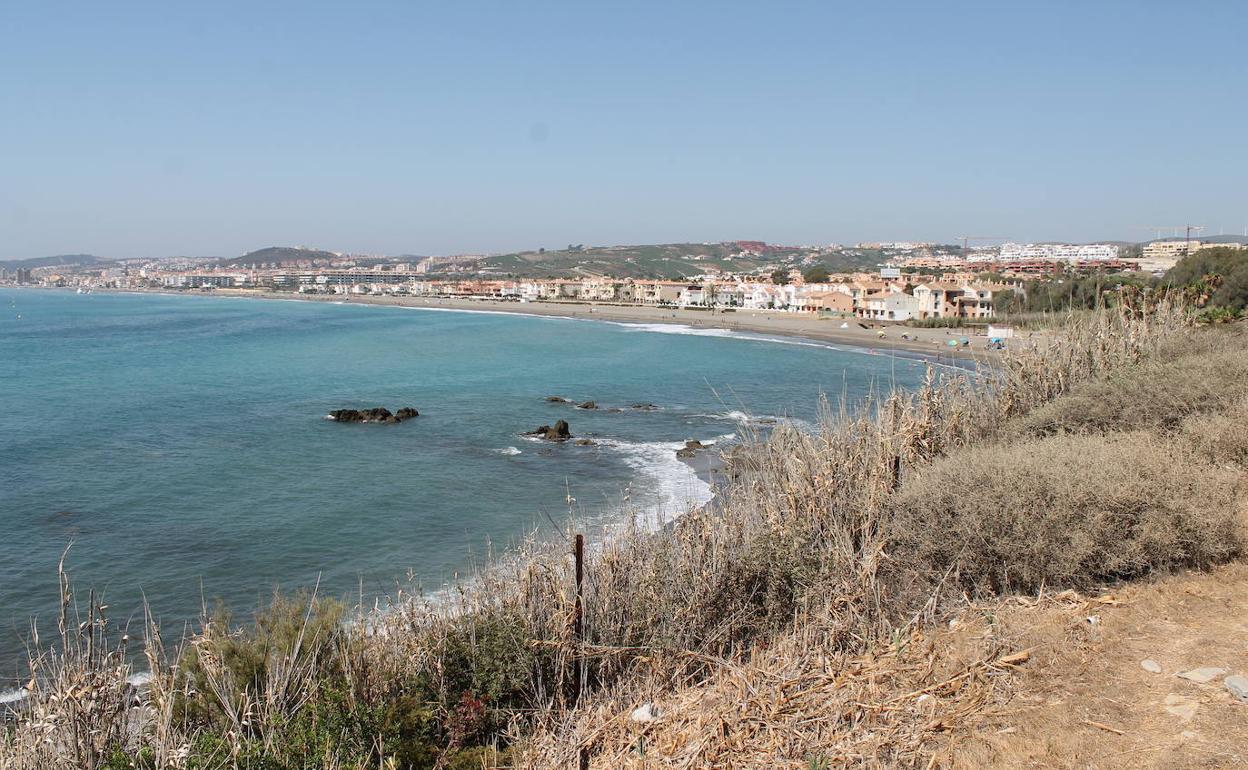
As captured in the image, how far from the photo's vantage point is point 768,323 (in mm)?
80812

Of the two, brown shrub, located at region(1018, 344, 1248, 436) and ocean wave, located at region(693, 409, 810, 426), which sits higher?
brown shrub, located at region(1018, 344, 1248, 436)

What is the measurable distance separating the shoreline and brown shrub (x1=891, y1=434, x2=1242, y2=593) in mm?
18348

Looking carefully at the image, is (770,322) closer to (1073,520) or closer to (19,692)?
(1073,520)

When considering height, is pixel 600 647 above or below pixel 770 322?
above

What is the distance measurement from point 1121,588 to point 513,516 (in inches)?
481

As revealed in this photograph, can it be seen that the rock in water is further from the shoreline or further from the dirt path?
the shoreline

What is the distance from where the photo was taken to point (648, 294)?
409 feet

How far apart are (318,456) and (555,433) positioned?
691 centimetres

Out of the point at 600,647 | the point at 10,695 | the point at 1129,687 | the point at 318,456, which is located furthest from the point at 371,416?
the point at 1129,687

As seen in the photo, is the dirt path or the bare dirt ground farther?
the bare dirt ground

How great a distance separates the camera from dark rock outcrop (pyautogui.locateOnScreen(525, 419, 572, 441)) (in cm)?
2573

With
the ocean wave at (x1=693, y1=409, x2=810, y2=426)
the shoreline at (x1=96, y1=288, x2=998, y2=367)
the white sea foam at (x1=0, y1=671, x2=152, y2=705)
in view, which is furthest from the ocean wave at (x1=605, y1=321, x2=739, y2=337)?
the white sea foam at (x1=0, y1=671, x2=152, y2=705)

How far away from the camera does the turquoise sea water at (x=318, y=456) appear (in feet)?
47.9

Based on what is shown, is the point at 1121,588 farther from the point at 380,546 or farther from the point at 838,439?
the point at 380,546
